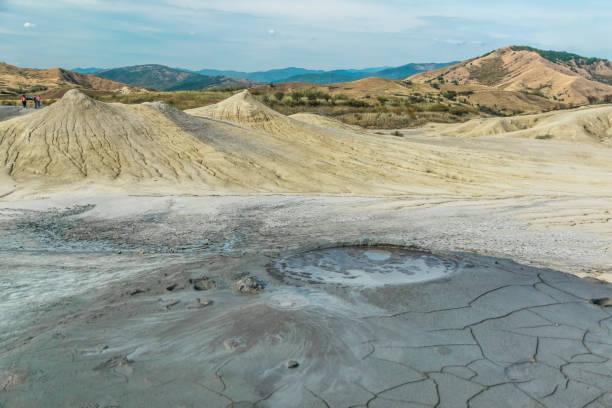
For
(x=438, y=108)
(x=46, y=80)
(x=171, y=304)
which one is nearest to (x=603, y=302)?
(x=171, y=304)

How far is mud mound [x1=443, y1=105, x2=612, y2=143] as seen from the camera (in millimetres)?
24438

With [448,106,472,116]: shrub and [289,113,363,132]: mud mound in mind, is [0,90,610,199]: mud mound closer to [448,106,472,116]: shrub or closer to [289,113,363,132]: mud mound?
[289,113,363,132]: mud mound

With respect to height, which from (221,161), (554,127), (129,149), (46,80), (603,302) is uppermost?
(46,80)

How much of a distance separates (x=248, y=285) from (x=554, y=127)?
1004 inches

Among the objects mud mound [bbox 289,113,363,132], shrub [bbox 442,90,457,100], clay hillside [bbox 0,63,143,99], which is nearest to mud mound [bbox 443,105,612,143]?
mud mound [bbox 289,113,363,132]

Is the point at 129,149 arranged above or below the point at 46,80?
below

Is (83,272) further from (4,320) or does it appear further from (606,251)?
(606,251)

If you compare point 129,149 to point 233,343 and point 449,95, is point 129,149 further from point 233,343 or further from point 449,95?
point 449,95

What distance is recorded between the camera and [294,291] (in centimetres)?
436

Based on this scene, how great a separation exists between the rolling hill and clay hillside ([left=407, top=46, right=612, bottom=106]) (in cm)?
6754

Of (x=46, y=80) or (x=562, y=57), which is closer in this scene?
(x=46, y=80)

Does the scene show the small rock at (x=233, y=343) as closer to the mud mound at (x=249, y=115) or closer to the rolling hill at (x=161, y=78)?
the mud mound at (x=249, y=115)

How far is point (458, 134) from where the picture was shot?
1080 inches

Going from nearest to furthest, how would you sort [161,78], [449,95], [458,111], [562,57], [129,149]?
[129,149] < [458,111] < [449,95] < [562,57] < [161,78]
